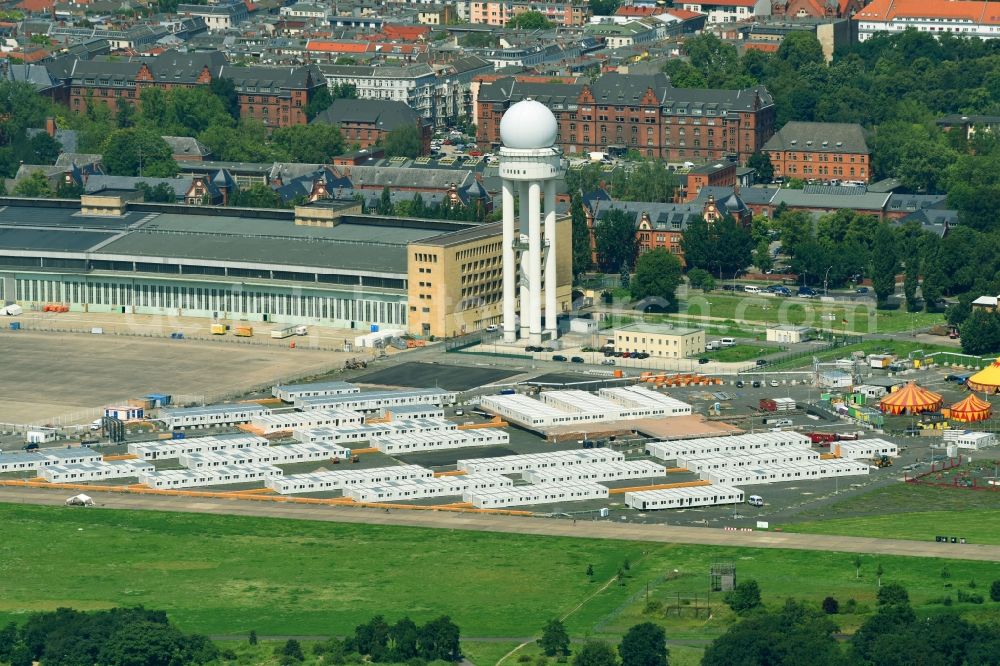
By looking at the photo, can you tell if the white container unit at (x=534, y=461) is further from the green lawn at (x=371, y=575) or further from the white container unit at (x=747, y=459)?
the green lawn at (x=371, y=575)

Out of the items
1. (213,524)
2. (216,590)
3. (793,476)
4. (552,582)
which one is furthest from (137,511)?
(793,476)

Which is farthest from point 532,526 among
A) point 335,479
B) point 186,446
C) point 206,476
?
point 186,446

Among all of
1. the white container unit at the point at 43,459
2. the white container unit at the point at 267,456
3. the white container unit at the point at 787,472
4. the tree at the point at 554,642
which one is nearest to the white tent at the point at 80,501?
the white container unit at the point at 43,459

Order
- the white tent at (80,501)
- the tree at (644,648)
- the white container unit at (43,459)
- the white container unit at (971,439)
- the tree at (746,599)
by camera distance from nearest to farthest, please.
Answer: the tree at (644,648), the tree at (746,599), the white tent at (80,501), the white container unit at (43,459), the white container unit at (971,439)

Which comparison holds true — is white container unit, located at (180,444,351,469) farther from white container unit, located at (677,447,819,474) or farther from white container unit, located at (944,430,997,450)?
white container unit, located at (944,430,997,450)

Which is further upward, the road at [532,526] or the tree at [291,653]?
the road at [532,526]

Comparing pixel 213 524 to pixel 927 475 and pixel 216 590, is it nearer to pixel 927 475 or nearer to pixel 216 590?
pixel 216 590
